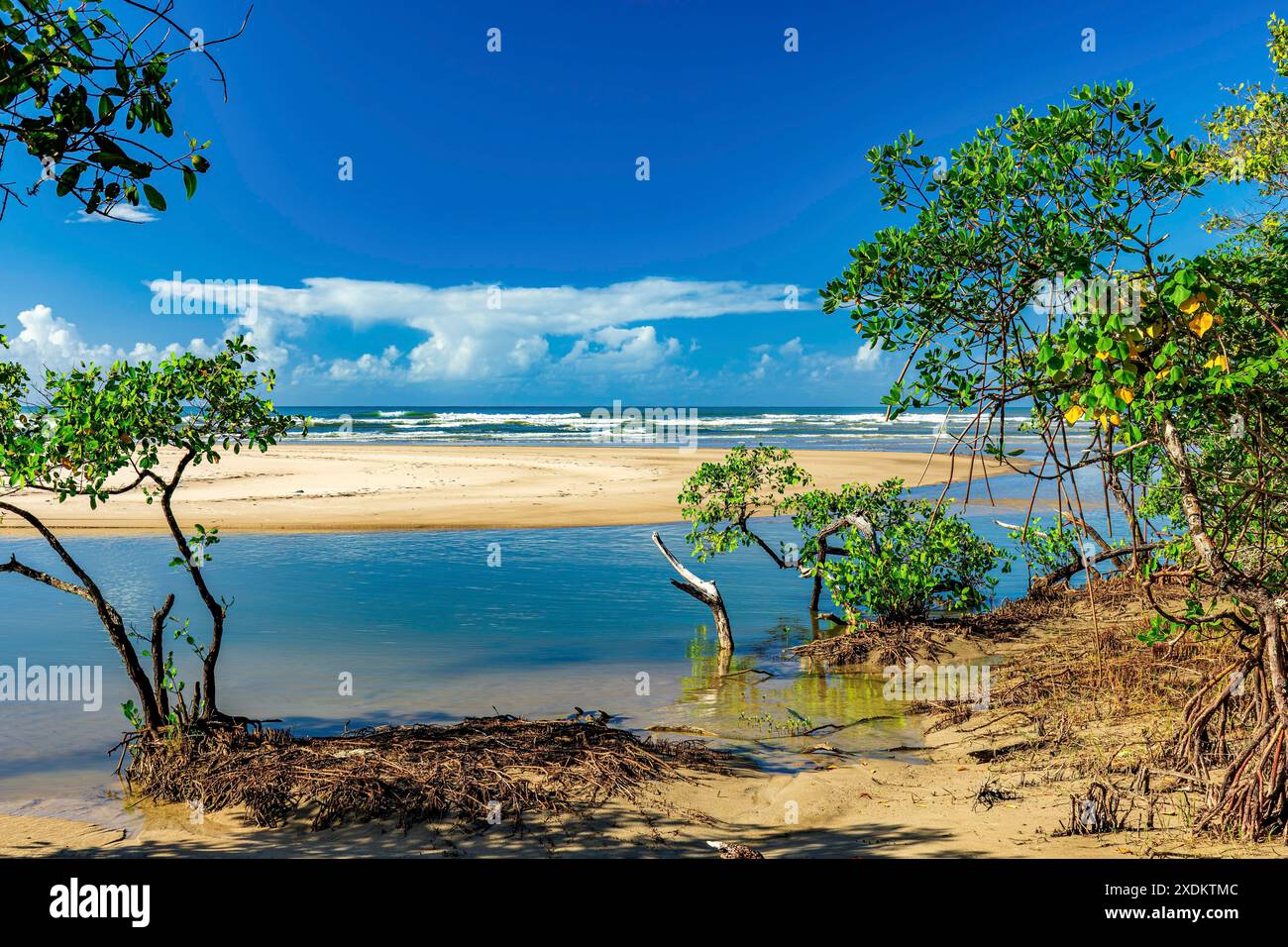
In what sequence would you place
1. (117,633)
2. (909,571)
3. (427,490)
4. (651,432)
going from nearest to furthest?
1. (117,633)
2. (909,571)
3. (427,490)
4. (651,432)

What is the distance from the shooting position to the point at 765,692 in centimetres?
1165

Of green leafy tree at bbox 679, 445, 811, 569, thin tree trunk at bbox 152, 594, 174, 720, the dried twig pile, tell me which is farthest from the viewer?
green leafy tree at bbox 679, 445, 811, 569

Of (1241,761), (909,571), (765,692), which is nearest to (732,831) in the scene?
(1241,761)

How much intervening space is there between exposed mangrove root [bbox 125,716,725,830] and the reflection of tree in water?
6.56 feet

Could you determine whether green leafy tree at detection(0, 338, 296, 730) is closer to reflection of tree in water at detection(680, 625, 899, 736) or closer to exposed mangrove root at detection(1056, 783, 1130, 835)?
reflection of tree in water at detection(680, 625, 899, 736)

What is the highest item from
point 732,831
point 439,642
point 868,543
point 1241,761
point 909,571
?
point 868,543

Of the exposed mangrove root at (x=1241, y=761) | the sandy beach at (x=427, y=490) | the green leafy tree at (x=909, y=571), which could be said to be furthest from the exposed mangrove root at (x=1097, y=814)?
the sandy beach at (x=427, y=490)

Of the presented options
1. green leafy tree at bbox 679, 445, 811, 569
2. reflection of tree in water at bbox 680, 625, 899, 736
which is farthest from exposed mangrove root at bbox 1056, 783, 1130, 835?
green leafy tree at bbox 679, 445, 811, 569

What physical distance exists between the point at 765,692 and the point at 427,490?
27.5 metres

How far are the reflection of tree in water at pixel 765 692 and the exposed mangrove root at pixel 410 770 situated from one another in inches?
78.7

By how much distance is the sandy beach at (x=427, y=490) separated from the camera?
28.1m

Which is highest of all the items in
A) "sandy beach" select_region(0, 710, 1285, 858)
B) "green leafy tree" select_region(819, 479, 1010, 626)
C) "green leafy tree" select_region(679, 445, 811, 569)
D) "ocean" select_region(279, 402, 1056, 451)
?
"ocean" select_region(279, 402, 1056, 451)

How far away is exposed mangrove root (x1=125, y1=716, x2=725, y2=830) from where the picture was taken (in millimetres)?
7176

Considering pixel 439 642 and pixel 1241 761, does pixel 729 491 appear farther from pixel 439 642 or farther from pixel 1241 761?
pixel 1241 761
